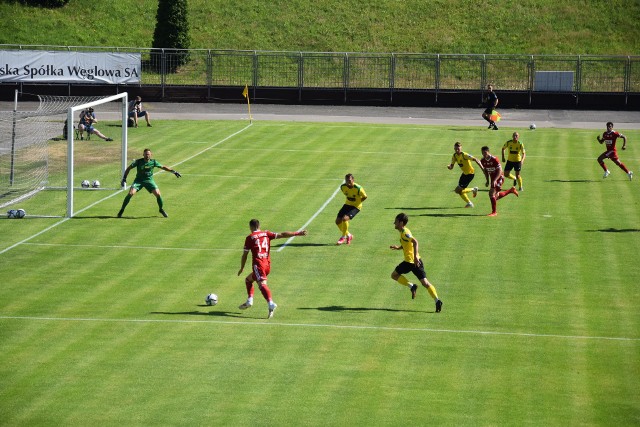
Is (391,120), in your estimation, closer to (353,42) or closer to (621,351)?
(353,42)

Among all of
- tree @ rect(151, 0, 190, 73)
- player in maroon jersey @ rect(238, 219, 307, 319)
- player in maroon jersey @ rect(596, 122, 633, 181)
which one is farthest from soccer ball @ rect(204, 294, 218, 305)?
tree @ rect(151, 0, 190, 73)

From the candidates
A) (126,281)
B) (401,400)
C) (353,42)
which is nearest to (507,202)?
(126,281)

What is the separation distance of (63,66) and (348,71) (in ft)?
55.1

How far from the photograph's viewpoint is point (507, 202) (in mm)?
35969

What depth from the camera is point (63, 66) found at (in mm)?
63062

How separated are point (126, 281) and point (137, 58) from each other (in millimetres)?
40255

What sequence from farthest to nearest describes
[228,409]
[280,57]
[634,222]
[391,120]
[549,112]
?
1. [280,57]
2. [549,112]
3. [391,120]
4. [634,222]
5. [228,409]

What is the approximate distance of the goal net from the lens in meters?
34.5

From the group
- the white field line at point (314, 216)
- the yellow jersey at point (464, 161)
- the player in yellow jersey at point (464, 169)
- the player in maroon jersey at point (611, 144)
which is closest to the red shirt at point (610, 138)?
the player in maroon jersey at point (611, 144)

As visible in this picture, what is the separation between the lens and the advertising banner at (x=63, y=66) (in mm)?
62938

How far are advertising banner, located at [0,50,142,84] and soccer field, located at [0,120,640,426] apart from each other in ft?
77.1

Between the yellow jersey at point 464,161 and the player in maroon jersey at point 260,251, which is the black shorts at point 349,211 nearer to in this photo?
the yellow jersey at point 464,161

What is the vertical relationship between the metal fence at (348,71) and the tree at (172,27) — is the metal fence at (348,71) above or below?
below

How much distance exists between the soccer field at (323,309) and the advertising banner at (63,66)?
77.1 feet
